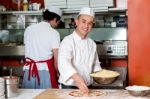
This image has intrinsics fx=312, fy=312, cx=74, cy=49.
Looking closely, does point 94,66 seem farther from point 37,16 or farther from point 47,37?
point 37,16

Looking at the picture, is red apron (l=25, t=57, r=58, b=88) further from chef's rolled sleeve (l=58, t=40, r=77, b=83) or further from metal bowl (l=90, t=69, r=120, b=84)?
metal bowl (l=90, t=69, r=120, b=84)

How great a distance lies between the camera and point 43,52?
3.37 m

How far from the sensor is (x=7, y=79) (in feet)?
7.76

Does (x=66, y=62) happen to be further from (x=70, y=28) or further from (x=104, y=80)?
(x=70, y=28)

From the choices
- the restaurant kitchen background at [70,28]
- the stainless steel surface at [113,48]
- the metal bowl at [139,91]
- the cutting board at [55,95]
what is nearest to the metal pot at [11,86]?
the cutting board at [55,95]

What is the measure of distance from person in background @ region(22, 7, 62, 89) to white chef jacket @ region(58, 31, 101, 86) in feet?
1.90

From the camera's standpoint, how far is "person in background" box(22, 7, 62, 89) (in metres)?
3.33

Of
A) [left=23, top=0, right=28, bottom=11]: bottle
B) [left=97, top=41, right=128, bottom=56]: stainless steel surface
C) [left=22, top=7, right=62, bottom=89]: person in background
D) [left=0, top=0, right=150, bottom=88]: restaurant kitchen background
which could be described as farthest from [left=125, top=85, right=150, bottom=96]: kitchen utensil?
[left=23, top=0, right=28, bottom=11]: bottle

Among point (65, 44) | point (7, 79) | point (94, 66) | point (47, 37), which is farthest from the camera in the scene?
point (47, 37)

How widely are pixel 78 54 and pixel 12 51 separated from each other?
1.83 metres

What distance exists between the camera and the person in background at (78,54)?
2.59 metres

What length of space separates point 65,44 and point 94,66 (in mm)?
425

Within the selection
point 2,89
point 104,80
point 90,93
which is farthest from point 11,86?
point 104,80

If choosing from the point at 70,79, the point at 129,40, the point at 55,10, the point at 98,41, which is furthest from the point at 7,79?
the point at 98,41
